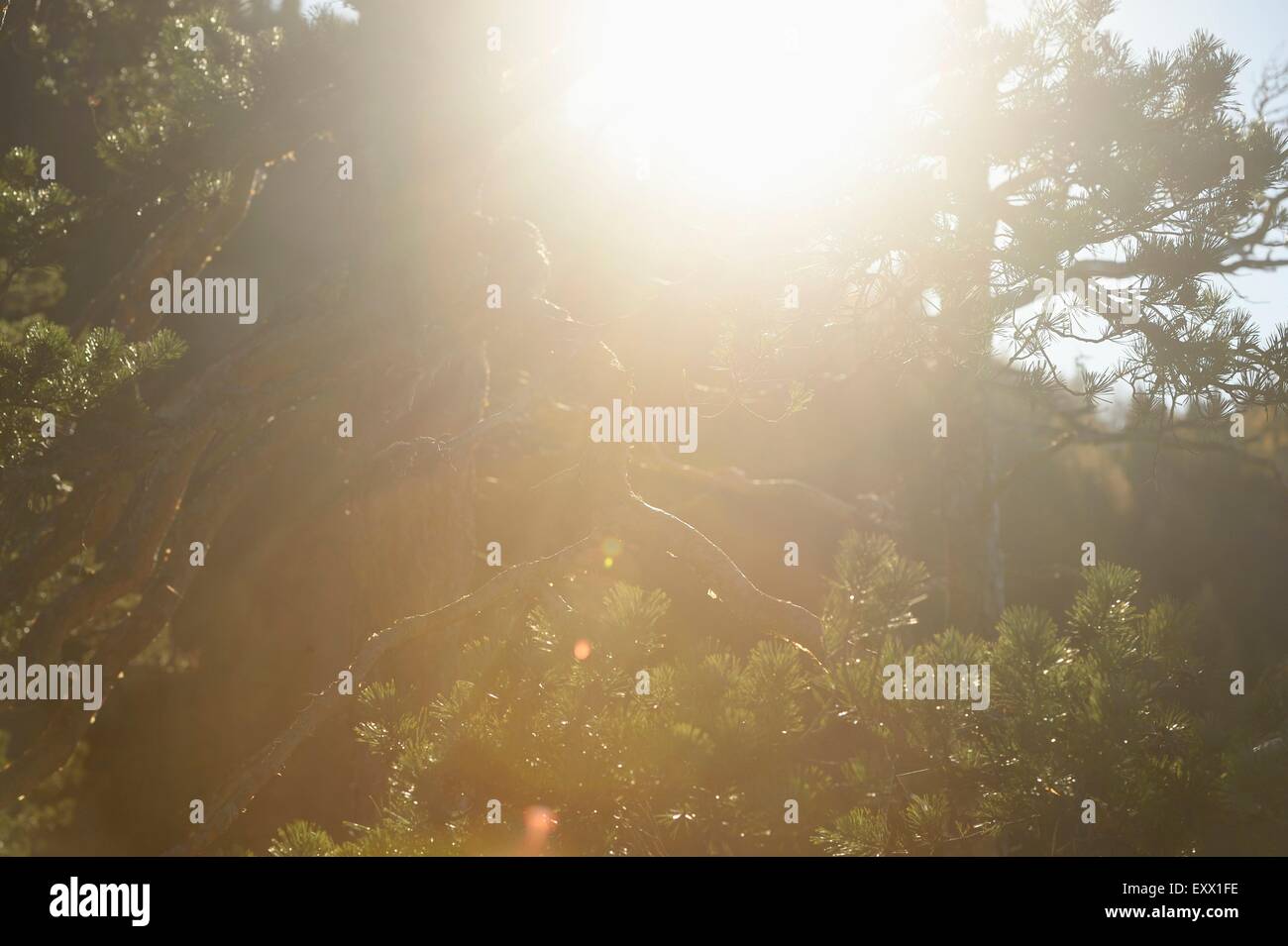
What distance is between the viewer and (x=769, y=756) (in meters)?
2.22

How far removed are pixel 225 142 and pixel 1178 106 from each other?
498cm

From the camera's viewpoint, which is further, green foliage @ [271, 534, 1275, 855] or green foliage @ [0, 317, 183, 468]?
green foliage @ [0, 317, 183, 468]

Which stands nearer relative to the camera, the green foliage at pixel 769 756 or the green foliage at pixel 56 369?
the green foliage at pixel 769 756

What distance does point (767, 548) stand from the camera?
1051cm

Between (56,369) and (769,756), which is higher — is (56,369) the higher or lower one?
the higher one

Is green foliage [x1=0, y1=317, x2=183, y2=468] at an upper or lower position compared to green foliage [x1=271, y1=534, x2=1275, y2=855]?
upper

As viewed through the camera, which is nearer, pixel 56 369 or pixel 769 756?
pixel 769 756

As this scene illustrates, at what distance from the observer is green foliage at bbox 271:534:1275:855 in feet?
7.07

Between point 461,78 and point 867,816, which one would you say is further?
point 461,78

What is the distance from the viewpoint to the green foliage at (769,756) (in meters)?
2.15

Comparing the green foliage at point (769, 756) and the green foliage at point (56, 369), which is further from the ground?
the green foliage at point (56, 369)
